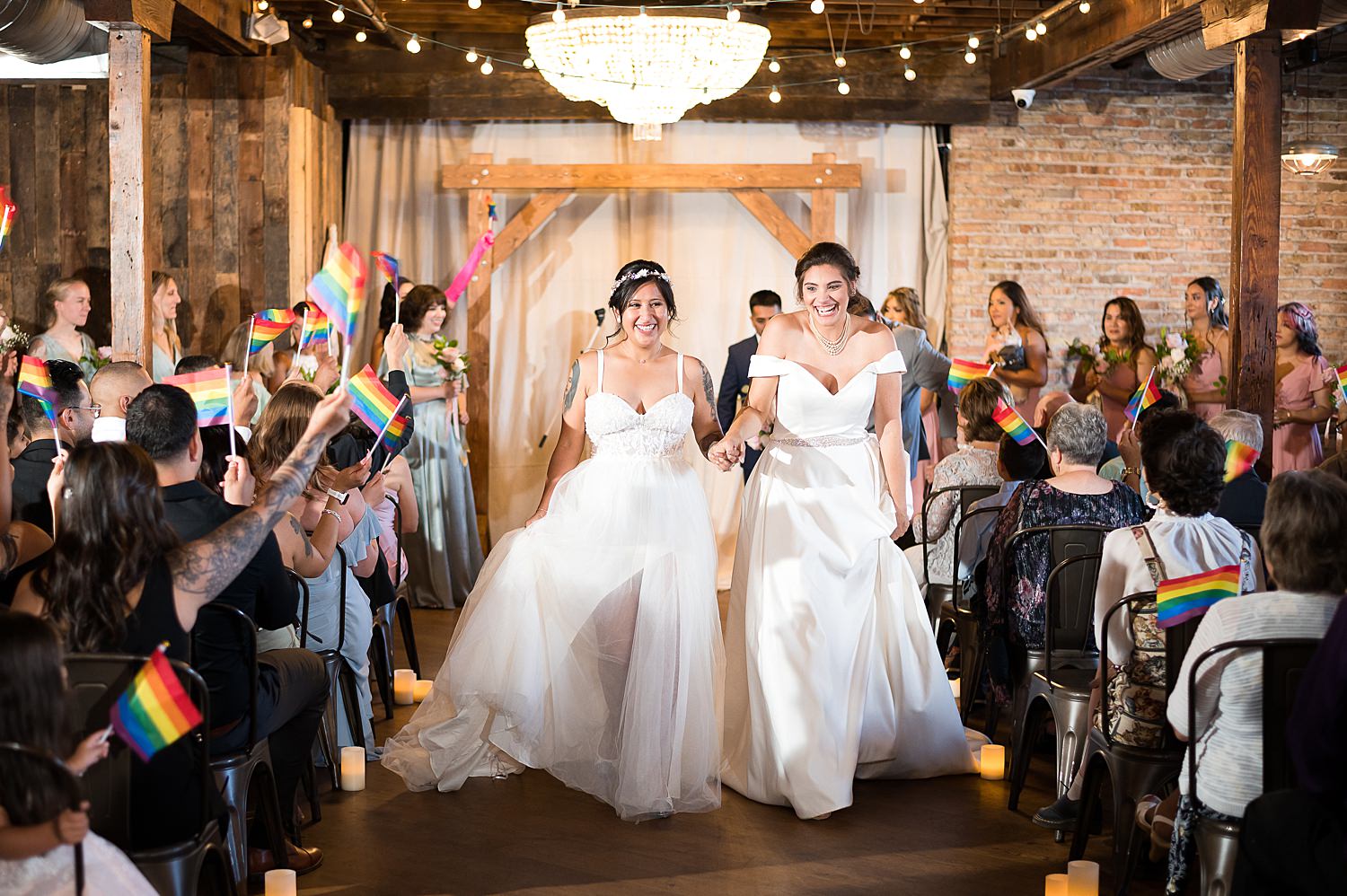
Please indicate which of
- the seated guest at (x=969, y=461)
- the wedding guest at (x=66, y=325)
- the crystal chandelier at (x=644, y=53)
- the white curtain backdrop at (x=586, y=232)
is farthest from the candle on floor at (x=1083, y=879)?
the white curtain backdrop at (x=586, y=232)

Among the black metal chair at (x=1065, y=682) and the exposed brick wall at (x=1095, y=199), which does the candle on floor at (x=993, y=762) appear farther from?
the exposed brick wall at (x=1095, y=199)

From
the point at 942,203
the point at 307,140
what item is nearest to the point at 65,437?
the point at 307,140

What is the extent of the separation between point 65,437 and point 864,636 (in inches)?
104

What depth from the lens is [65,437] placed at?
438 cm

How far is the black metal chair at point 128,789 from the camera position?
247 cm

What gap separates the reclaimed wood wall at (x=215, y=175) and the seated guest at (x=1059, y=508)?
17.2 ft

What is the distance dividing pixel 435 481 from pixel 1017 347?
10.9ft

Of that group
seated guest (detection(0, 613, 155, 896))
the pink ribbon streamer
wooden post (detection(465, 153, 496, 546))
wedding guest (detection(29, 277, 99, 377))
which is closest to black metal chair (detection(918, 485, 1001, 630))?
the pink ribbon streamer

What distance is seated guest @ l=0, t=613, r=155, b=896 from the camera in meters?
2.14

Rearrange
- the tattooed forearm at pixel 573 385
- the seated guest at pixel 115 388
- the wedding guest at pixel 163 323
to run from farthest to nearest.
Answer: the wedding guest at pixel 163 323, the tattooed forearm at pixel 573 385, the seated guest at pixel 115 388

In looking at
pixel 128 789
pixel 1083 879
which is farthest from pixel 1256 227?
pixel 128 789

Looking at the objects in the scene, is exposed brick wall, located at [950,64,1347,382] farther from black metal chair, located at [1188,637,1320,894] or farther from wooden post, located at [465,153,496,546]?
black metal chair, located at [1188,637,1320,894]

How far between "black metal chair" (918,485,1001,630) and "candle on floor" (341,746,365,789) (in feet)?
6.98

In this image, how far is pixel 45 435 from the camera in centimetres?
414
